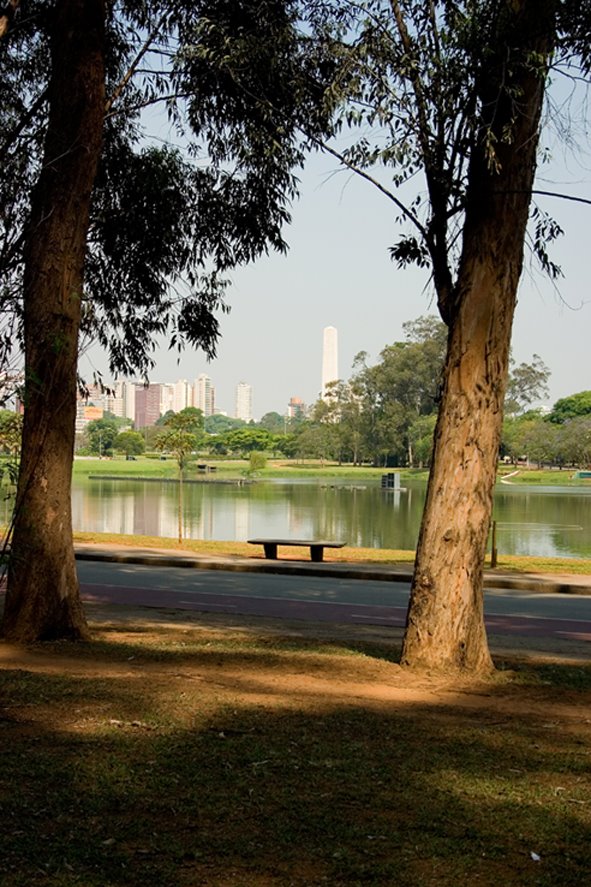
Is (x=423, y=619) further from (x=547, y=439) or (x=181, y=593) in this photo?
(x=547, y=439)

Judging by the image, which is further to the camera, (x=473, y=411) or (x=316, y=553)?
(x=316, y=553)

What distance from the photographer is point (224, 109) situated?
1367 cm

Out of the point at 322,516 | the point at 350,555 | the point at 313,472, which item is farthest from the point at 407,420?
the point at 350,555

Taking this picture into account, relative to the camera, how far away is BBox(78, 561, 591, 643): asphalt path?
14078mm

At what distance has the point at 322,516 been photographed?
55438 mm

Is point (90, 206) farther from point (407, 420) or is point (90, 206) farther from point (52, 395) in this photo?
point (407, 420)

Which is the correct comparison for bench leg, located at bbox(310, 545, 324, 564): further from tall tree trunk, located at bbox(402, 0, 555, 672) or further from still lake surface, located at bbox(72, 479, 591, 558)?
tall tree trunk, located at bbox(402, 0, 555, 672)

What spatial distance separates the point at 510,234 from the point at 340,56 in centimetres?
298

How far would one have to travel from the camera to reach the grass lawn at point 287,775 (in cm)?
402

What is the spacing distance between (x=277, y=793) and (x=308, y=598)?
11.4m

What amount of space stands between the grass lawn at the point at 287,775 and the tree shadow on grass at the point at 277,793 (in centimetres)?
1

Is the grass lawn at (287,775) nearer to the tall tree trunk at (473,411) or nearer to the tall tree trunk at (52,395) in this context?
the tall tree trunk at (473,411)

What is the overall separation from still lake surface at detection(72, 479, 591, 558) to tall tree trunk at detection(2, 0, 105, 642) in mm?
25943

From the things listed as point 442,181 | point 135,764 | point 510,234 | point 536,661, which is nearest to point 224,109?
point 442,181
